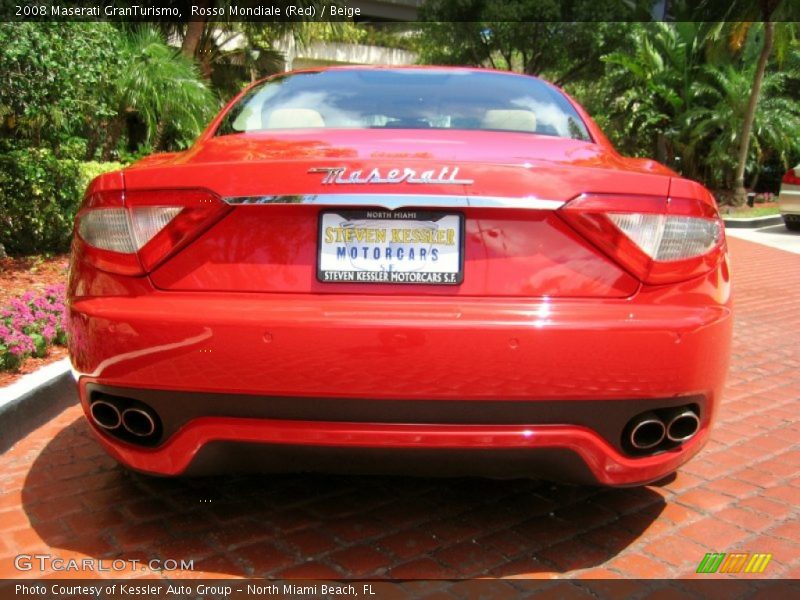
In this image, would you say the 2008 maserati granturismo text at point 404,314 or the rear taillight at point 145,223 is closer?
the 2008 maserati granturismo text at point 404,314

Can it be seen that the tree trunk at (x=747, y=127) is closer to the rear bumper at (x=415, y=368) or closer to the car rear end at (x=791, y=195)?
the car rear end at (x=791, y=195)

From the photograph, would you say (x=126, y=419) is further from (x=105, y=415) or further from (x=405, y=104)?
(x=405, y=104)

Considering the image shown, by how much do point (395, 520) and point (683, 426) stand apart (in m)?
1.03

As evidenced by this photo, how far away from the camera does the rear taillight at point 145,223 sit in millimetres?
2168

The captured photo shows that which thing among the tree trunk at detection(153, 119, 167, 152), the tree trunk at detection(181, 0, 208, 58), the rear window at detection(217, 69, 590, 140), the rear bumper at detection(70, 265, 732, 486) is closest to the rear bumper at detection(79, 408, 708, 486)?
the rear bumper at detection(70, 265, 732, 486)

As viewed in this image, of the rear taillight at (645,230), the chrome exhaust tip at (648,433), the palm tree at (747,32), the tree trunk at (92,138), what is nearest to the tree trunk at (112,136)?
the tree trunk at (92,138)

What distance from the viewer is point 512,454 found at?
2.13 m

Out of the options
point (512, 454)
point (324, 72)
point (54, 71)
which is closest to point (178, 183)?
point (512, 454)

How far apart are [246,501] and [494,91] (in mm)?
1980

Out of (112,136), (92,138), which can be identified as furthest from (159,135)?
(92,138)

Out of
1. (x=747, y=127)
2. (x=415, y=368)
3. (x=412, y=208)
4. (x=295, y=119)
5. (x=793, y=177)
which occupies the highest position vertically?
(x=295, y=119)

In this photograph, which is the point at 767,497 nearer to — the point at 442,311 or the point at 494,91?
the point at 442,311

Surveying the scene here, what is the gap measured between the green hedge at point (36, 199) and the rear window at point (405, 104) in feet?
12.8

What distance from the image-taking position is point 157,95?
10180 millimetres
